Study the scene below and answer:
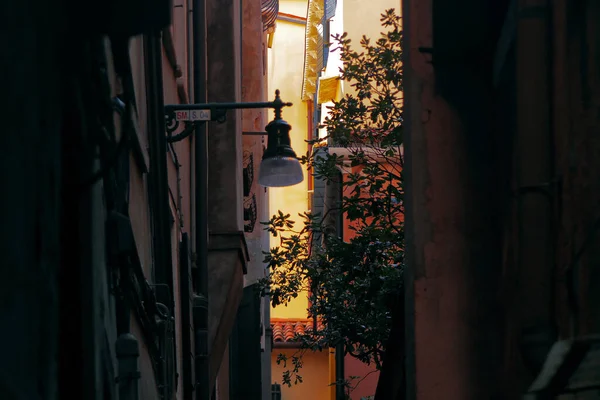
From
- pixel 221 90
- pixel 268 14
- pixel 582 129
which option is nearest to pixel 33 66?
pixel 582 129

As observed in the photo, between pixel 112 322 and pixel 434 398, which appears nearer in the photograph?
pixel 112 322

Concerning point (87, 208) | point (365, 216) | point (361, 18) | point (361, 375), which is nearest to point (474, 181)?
point (87, 208)

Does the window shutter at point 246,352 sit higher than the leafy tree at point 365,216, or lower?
lower

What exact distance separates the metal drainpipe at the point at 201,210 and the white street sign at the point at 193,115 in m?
2.26

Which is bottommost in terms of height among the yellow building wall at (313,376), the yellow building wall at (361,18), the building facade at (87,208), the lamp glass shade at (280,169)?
the yellow building wall at (313,376)

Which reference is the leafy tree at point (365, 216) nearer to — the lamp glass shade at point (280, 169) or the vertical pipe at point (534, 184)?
the lamp glass shade at point (280, 169)

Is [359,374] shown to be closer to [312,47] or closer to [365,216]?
[365,216]

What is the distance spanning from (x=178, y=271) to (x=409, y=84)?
14.7ft

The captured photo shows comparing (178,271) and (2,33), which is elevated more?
(2,33)

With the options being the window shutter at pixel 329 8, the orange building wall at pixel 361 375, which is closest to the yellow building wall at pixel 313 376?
the window shutter at pixel 329 8

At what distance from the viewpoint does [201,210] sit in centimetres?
1165

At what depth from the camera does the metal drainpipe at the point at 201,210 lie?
36.1ft

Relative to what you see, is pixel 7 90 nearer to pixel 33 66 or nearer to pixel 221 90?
pixel 33 66

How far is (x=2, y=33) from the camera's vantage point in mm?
3234
